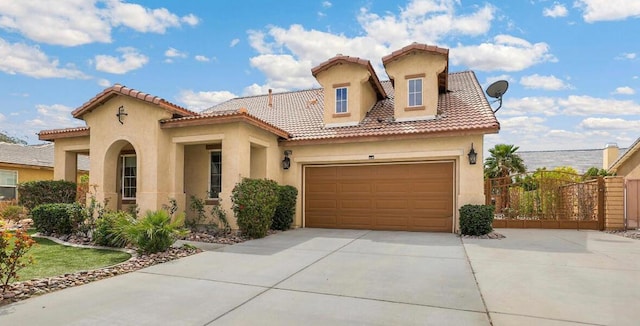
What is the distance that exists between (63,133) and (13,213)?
4046 millimetres

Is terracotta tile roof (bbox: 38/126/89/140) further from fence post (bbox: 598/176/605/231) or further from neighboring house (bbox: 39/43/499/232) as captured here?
fence post (bbox: 598/176/605/231)

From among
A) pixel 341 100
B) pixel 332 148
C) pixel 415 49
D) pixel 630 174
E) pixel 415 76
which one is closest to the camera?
pixel 332 148

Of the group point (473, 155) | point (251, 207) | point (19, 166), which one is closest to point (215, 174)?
point (251, 207)

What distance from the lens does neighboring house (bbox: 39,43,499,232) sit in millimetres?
11141

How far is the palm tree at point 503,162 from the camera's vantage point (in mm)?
23219

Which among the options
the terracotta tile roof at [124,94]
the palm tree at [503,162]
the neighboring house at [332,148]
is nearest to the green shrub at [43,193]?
the neighboring house at [332,148]

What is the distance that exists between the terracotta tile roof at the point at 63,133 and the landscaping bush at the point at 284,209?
8068 millimetres

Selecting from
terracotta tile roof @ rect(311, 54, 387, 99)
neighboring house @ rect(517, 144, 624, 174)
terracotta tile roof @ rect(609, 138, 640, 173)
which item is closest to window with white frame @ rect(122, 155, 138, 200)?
terracotta tile roof @ rect(311, 54, 387, 99)

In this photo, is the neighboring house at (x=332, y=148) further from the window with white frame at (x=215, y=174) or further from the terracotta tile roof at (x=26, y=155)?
the terracotta tile roof at (x=26, y=155)

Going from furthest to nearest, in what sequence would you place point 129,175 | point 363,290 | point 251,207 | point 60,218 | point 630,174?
1. point 630,174
2. point 129,175
3. point 60,218
4. point 251,207
5. point 363,290

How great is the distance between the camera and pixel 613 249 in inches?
348

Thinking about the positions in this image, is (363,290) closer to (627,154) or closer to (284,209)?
(284,209)

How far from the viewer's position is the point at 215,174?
513 inches

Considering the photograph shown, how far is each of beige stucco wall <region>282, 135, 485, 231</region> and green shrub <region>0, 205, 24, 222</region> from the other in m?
11.2
